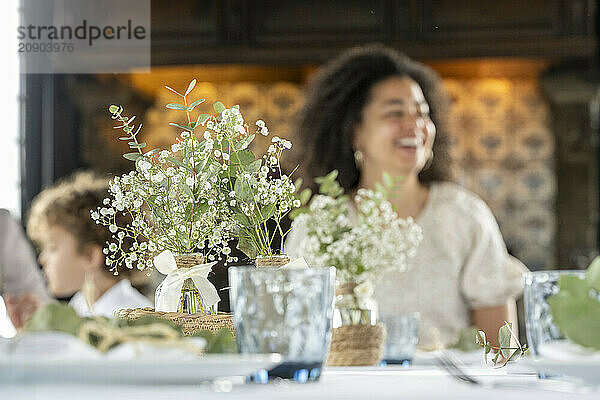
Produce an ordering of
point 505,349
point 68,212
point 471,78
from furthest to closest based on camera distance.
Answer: point 471,78
point 68,212
point 505,349

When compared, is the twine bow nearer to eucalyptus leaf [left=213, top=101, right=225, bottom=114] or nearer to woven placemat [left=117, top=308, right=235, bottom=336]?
woven placemat [left=117, top=308, right=235, bottom=336]

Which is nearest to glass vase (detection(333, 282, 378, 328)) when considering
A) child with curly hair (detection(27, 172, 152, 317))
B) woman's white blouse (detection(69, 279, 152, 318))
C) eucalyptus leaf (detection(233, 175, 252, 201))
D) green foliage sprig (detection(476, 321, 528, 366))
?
green foliage sprig (detection(476, 321, 528, 366))

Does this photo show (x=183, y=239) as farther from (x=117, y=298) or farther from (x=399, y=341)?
(x=117, y=298)

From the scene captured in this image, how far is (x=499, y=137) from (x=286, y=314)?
10.1 feet

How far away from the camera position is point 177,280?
0.85m

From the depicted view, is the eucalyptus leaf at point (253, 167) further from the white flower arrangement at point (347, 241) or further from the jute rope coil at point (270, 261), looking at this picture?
the white flower arrangement at point (347, 241)

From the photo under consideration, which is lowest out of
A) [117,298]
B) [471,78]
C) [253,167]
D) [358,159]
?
[117,298]

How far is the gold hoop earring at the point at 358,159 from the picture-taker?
7.22ft

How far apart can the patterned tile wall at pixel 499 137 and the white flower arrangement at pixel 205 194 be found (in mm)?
2582

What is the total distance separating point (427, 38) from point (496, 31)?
10.3 inches

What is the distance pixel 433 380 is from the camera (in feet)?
1.98

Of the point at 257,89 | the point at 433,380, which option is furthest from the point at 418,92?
the point at 433,380

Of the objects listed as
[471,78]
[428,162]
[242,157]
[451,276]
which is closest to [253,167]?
[242,157]

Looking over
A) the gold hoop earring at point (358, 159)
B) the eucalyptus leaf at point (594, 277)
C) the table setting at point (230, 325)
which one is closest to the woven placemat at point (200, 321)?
the table setting at point (230, 325)
